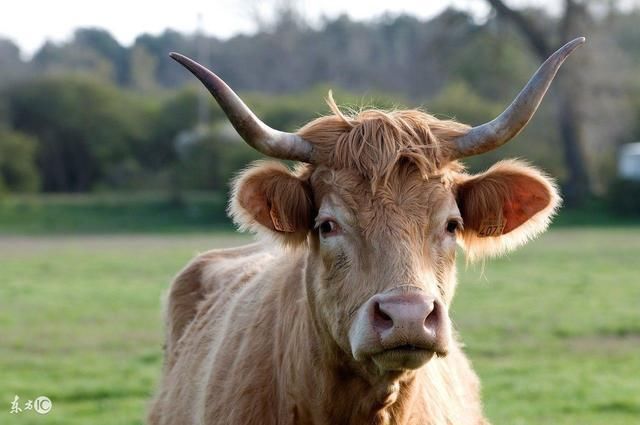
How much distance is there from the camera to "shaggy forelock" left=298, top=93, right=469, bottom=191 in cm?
425

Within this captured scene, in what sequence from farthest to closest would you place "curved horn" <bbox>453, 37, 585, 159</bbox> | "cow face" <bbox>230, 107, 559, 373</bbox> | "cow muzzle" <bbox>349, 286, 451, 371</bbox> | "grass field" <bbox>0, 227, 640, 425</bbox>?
"grass field" <bbox>0, 227, 640, 425</bbox> < "curved horn" <bbox>453, 37, 585, 159</bbox> < "cow face" <bbox>230, 107, 559, 373</bbox> < "cow muzzle" <bbox>349, 286, 451, 371</bbox>

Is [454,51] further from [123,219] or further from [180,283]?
[180,283]

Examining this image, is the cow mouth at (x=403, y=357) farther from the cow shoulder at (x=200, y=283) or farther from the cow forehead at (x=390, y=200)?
the cow shoulder at (x=200, y=283)

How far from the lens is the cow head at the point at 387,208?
3822mm

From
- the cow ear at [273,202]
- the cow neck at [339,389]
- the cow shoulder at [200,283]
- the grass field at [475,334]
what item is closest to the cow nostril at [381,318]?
the cow neck at [339,389]

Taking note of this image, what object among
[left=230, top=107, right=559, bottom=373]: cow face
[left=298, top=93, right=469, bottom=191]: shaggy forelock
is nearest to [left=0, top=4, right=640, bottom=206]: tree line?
[left=230, top=107, right=559, bottom=373]: cow face

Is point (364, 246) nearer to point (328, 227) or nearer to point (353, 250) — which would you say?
point (353, 250)

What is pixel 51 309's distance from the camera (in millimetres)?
15930

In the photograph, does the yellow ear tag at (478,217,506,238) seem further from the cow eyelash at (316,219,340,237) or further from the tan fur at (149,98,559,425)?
the cow eyelash at (316,219,340,237)

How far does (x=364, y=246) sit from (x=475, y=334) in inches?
367

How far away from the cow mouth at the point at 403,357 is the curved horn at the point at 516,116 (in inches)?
40.3

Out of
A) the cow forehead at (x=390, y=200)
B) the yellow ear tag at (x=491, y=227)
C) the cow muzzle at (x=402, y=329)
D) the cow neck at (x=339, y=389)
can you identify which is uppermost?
the cow forehead at (x=390, y=200)

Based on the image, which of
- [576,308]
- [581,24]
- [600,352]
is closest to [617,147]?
[581,24]

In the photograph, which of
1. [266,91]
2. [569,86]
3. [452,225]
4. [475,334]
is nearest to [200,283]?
[452,225]
